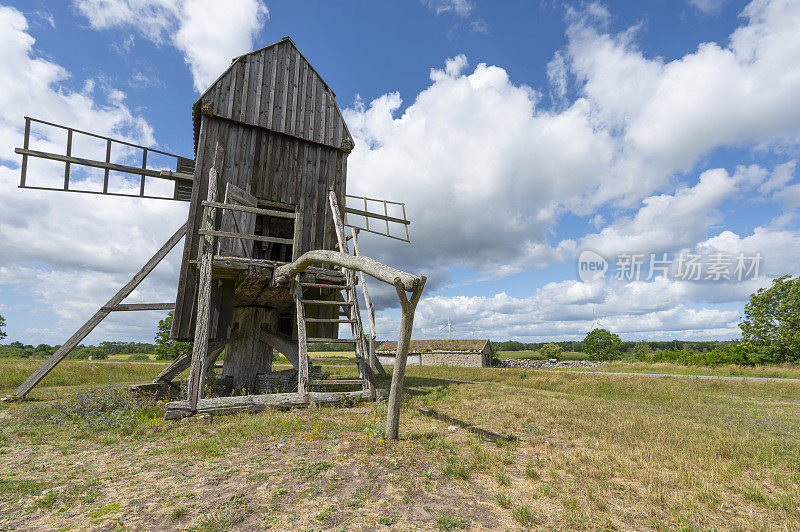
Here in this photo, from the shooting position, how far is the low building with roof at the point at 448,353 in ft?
143

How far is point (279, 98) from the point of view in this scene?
12.1m

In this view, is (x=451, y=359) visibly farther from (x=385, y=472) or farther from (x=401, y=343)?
(x=385, y=472)

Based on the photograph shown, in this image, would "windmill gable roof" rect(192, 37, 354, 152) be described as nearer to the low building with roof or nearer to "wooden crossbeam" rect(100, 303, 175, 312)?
"wooden crossbeam" rect(100, 303, 175, 312)

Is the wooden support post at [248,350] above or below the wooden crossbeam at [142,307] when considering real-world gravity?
below

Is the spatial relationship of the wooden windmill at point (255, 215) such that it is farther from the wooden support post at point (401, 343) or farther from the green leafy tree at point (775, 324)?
the green leafy tree at point (775, 324)

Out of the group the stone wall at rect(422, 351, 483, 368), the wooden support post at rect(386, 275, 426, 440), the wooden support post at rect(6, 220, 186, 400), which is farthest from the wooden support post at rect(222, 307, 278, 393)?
the stone wall at rect(422, 351, 483, 368)

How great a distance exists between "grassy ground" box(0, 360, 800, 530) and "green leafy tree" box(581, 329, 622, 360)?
225 feet

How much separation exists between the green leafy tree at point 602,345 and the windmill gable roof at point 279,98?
72.1 meters

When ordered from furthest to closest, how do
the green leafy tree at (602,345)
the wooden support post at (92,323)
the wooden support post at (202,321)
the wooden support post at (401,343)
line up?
1. the green leafy tree at (602,345)
2. the wooden support post at (92,323)
3. the wooden support post at (202,321)
4. the wooden support post at (401,343)

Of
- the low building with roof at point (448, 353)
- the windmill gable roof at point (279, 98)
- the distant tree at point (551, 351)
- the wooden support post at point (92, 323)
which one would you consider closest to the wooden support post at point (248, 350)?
the wooden support post at point (92, 323)

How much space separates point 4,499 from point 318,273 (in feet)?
21.6

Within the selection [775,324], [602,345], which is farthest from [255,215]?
[602,345]

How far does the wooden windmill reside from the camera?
8.98 metres

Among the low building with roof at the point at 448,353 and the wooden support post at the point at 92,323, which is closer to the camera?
the wooden support post at the point at 92,323
